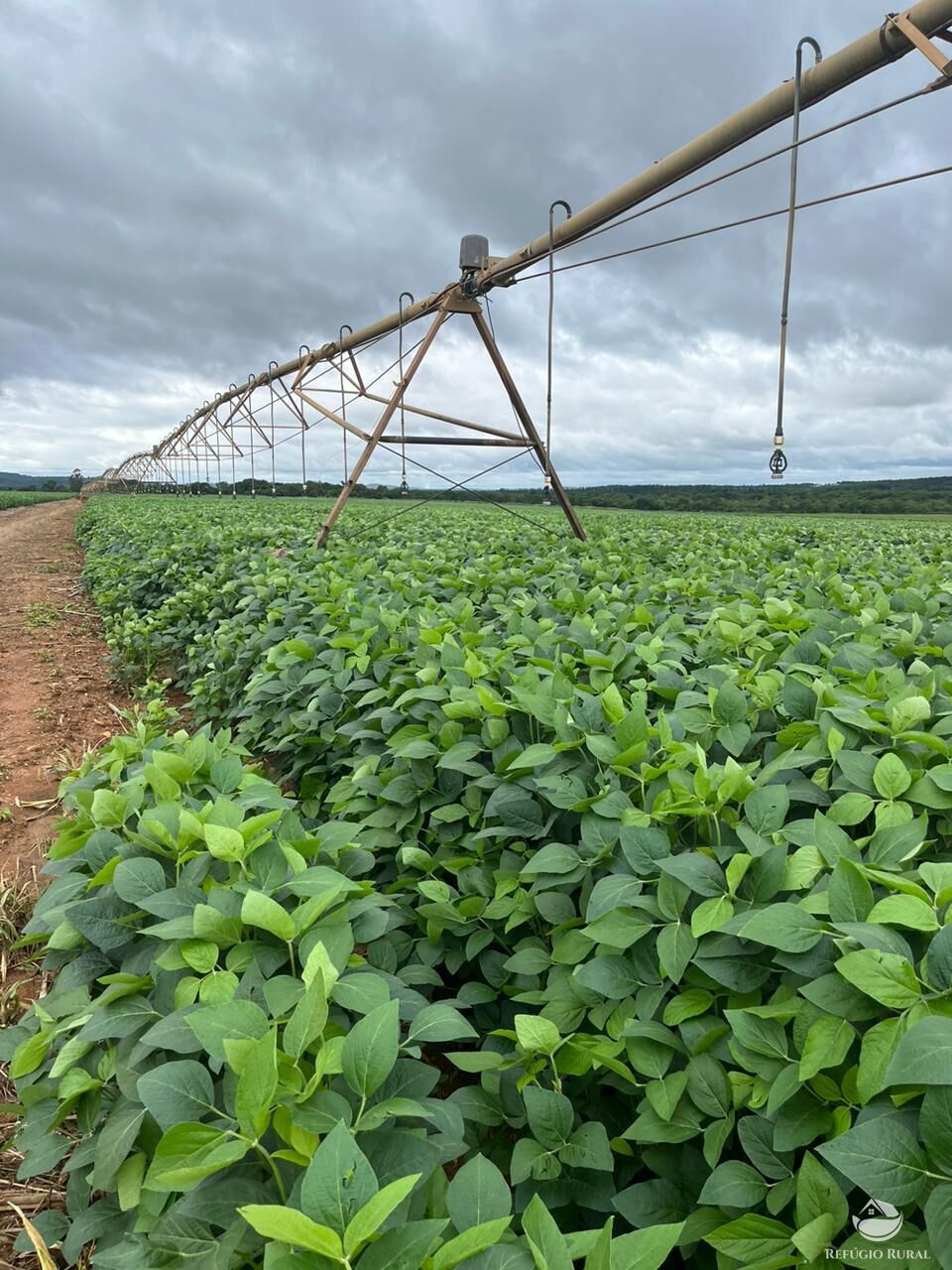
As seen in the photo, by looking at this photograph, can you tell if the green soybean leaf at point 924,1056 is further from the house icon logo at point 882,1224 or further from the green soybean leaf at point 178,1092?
the green soybean leaf at point 178,1092

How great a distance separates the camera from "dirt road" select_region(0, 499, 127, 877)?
3.95 metres

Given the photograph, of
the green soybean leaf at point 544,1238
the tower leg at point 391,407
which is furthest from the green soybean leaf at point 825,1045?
the tower leg at point 391,407

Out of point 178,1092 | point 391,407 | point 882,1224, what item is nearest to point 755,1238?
point 882,1224

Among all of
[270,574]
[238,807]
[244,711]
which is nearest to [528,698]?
[238,807]

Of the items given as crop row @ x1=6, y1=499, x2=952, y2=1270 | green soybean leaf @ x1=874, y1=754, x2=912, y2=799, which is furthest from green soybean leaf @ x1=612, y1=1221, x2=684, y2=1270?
green soybean leaf @ x1=874, y1=754, x2=912, y2=799

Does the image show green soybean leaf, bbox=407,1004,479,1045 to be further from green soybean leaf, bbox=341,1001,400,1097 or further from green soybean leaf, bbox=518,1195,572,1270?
green soybean leaf, bbox=518,1195,572,1270

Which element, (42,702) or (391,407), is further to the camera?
(391,407)

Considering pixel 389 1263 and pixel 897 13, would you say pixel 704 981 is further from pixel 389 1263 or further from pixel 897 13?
pixel 897 13

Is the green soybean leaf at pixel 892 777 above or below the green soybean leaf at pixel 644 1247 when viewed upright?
above

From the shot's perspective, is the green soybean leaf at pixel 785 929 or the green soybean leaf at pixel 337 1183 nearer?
the green soybean leaf at pixel 337 1183

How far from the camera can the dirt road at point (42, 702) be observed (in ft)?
13.0

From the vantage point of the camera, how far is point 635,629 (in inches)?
140

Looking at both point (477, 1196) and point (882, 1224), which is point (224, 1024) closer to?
point (477, 1196)

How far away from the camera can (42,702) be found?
599 cm
